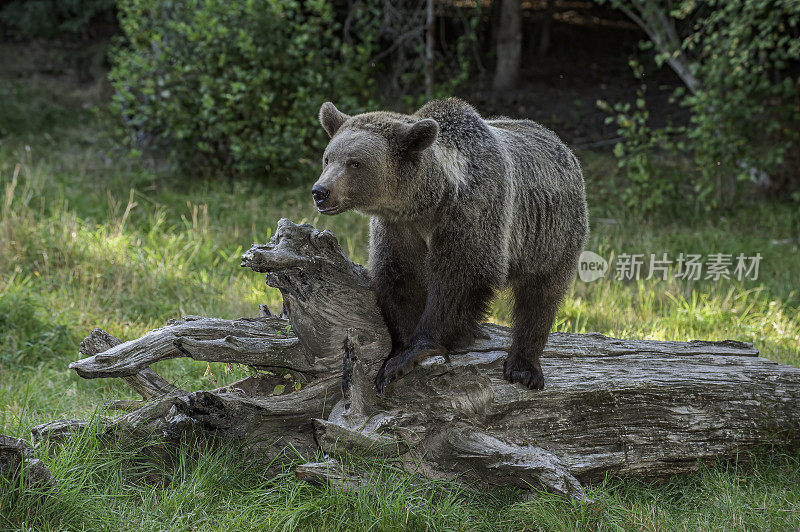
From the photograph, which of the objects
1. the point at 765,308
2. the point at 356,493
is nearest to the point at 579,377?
the point at 356,493

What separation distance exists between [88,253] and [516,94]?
22.5 feet

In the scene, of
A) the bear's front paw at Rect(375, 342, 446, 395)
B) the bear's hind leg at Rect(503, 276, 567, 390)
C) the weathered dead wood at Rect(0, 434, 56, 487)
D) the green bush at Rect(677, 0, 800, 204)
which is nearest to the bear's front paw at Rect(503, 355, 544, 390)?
the bear's hind leg at Rect(503, 276, 567, 390)

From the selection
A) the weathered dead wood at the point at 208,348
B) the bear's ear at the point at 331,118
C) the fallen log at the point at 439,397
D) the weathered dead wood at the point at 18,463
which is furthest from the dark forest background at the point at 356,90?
the weathered dead wood at the point at 18,463

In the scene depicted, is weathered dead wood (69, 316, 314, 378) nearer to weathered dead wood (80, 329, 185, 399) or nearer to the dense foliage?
weathered dead wood (80, 329, 185, 399)

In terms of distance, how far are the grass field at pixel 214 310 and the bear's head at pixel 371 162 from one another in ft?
3.91

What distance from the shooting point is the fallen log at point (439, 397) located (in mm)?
3387

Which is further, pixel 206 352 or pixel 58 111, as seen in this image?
pixel 58 111

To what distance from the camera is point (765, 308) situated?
20.5ft

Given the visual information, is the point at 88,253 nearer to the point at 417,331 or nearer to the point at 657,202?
the point at 417,331

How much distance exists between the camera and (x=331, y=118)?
3.61 m

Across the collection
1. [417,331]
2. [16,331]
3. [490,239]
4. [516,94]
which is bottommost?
[16,331]

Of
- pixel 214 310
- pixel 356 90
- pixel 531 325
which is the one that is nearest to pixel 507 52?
pixel 356 90

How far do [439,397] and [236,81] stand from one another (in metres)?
5.84

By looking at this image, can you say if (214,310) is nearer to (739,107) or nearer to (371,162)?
(371,162)
